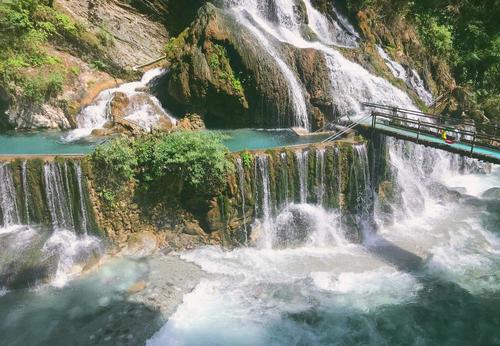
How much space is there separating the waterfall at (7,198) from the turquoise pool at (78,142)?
2.33 meters

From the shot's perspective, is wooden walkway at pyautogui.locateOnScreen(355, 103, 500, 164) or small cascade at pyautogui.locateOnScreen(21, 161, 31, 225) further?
wooden walkway at pyautogui.locateOnScreen(355, 103, 500, 164)

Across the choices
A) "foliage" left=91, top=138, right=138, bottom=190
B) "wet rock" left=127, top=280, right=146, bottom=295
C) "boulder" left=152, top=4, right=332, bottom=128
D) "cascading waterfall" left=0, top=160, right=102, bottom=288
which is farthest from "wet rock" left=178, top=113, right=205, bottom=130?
"wet rock" left=127, top=280, right=146, bottom=295

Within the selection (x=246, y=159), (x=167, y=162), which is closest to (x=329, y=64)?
(x=246, y=159)

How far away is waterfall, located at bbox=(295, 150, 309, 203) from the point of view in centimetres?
1203

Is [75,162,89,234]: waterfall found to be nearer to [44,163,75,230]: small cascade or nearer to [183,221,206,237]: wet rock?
[44,163,75,230]: small cascade

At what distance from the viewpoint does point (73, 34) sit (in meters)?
17.6

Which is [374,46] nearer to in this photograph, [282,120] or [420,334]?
[282,120]

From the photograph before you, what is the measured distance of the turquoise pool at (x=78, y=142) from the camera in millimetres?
13016

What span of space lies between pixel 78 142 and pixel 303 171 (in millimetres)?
7843

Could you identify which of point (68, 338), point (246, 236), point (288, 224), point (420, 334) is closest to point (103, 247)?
point (68, 338)

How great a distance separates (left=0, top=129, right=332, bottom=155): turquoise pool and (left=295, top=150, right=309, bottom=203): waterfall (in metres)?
2.15

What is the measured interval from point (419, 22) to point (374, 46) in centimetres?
580

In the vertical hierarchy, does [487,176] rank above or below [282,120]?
below

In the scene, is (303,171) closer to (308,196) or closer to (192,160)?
(308,196)
